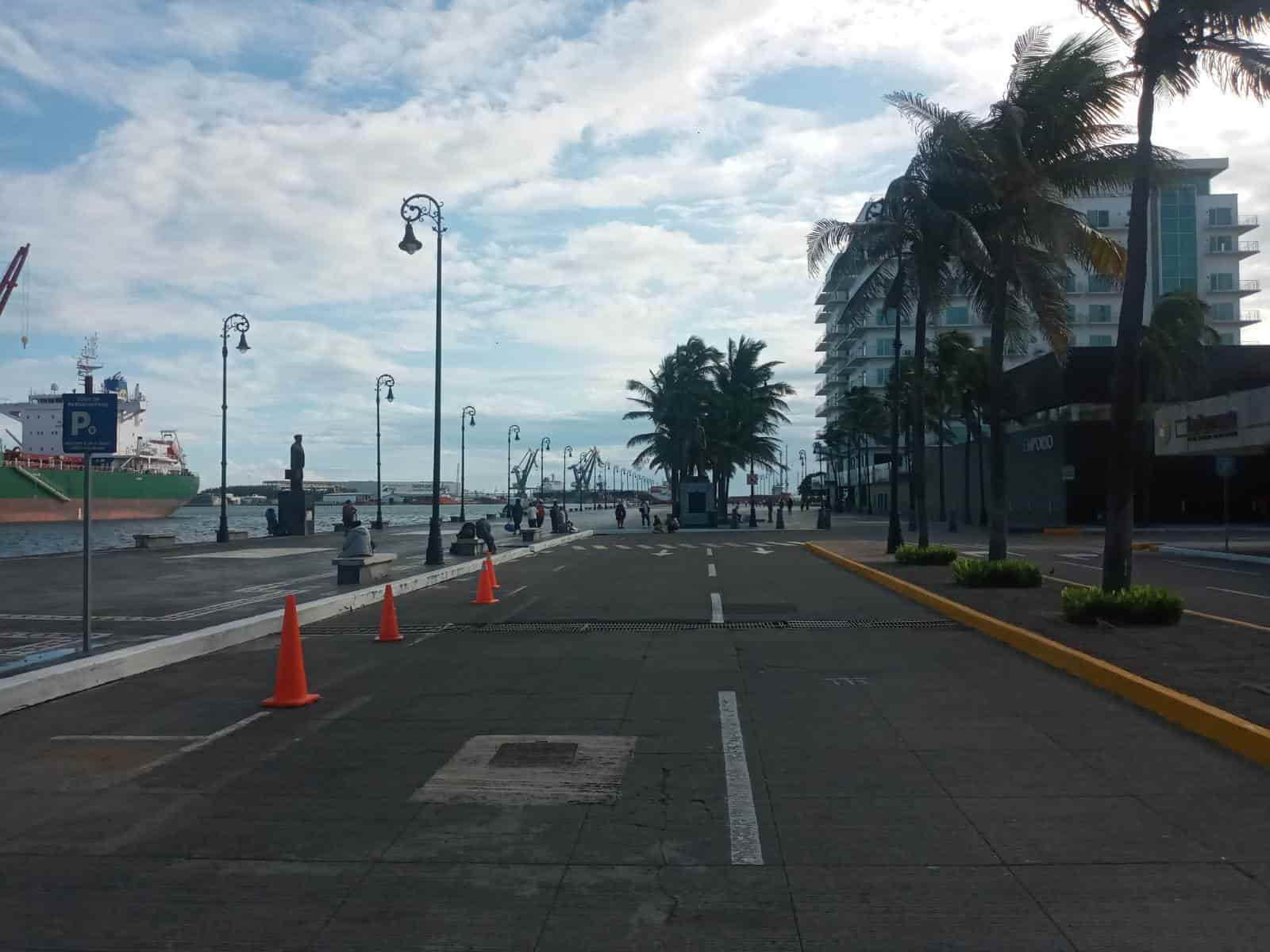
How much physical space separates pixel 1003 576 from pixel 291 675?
12.5m

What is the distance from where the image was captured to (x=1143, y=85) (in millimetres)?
13945

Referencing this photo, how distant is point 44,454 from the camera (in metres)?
89.5

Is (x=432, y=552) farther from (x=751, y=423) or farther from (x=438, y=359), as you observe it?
(x=751, y=423)

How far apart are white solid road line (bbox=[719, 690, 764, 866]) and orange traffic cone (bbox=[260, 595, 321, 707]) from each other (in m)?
3.69

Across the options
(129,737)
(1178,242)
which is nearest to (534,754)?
(129,737)

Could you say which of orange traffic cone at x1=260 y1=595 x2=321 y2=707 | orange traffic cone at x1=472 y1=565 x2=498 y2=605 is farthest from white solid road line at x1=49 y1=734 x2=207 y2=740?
orange traffic cone at x1=472 y1=565 x2=498 y2=605

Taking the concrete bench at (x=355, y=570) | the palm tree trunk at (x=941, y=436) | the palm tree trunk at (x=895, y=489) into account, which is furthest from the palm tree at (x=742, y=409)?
the concrete bench at (x=355, y=570)

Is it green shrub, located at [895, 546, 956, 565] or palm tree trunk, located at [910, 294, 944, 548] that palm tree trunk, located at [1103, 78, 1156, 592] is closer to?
green shrub, located at [895, 546, 956, 565]

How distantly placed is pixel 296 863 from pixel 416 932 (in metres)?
1.14

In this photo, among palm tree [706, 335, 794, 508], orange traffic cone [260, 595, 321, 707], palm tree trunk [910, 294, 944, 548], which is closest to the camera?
orange traffic cone [260, 595, 321, 707]

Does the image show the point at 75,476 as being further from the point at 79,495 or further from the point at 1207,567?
the point at 1207,567

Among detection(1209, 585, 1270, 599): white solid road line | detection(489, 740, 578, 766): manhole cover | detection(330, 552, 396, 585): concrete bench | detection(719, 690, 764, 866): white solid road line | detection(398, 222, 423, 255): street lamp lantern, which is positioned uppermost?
detection(398, 222, 423, 255): street lamp lantern

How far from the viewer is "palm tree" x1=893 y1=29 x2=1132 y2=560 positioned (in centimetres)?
1761

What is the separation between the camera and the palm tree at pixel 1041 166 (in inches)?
693
